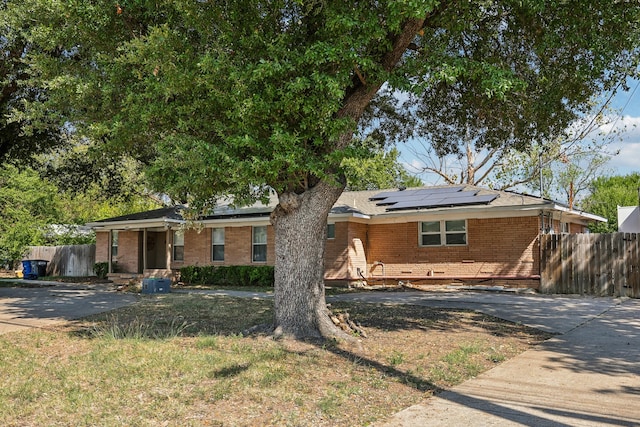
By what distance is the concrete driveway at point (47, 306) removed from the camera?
11079 millimetres

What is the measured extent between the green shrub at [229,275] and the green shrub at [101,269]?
4.44 metres

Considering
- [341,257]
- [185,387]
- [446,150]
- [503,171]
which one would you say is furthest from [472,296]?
[503,171]

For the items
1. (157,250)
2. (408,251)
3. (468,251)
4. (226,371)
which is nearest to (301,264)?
(226,371)

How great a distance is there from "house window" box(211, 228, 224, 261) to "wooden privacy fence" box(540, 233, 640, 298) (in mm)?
13006

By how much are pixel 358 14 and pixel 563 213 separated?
14.8 meters

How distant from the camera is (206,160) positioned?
25.4ft

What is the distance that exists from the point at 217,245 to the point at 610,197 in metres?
30.5

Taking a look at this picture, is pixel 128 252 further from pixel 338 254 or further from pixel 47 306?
pixel 47 306

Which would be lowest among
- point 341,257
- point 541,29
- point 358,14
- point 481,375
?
point 481,375

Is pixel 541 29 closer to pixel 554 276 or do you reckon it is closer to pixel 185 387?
pixel 185 387

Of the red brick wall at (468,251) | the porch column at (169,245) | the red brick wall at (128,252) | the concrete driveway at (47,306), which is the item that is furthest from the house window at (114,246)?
the red brick wall at (468,251)

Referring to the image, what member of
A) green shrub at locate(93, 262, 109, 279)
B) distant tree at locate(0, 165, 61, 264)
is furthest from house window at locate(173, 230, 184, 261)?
distant tree at locate(0, 165, 61, 264)

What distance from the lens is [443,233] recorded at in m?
20.0

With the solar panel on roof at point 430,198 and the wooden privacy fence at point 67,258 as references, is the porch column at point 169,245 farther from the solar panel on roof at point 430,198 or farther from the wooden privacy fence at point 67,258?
the solar panel on roof at point 430,198
